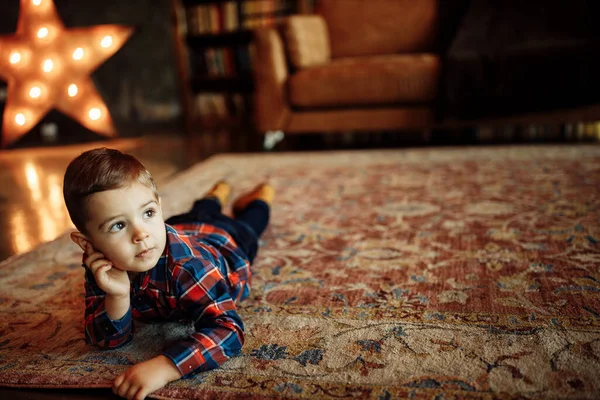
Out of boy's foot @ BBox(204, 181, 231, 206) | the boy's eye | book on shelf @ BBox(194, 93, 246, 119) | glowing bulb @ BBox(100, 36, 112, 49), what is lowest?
book on shelf @ BBox(194, 93, 246, 119)

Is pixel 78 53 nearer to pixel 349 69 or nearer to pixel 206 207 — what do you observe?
pixel 206 207

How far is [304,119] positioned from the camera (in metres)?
Answer: 2.89

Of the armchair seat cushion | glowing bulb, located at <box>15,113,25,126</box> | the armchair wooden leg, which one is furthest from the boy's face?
the armchair wooden leg

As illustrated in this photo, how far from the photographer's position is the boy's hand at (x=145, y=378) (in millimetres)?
784

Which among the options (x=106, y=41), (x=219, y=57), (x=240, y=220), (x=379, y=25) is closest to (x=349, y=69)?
(x=379, y=25)

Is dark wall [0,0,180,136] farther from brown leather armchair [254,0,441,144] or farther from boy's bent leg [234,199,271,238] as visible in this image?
boy's bent leg [234,199,271,238]

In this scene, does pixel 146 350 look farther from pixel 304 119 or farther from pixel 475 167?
pixel 304 119

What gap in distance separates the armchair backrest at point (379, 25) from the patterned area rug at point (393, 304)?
156 cm

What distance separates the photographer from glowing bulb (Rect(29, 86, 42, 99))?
75.0 inches

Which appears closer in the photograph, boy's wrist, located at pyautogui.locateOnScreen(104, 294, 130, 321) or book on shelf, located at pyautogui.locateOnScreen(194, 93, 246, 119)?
boy's wrist, located at pyautogui.locateOnScreen(104, 294, 130, 321)

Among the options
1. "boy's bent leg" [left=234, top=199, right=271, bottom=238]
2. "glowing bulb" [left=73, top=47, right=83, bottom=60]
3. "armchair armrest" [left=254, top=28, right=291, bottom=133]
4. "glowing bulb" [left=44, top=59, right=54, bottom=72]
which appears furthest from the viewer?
"armchair armrest" [left=254, top=28, right=291, bottom=133]

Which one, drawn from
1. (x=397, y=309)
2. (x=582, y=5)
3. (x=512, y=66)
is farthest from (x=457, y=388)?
(x=582, y=5)

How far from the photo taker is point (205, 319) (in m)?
0.89

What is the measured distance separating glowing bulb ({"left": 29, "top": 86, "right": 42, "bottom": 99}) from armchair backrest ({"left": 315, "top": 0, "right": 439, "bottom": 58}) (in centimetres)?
191
